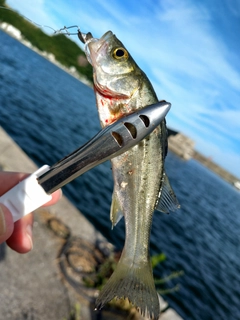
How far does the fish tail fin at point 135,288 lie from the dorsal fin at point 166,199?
0.55 metres

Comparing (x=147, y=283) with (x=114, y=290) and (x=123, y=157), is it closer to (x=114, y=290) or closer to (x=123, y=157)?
(x=114, y=290)

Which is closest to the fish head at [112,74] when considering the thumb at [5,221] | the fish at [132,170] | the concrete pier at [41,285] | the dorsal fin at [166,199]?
the fish at [132,170]

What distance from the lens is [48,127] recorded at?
90.7 feet

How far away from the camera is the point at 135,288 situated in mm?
2377

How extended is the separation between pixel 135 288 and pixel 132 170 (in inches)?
40.0

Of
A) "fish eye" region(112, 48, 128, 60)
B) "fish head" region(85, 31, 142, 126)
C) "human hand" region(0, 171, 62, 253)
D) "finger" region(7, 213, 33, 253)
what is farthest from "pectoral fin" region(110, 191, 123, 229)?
"finger" region(7, 213, 33, 253)

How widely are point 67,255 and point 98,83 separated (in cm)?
578

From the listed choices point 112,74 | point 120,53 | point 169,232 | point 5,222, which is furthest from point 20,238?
point 169,232

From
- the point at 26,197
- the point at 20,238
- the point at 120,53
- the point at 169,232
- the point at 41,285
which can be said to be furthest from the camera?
the point at 169,232

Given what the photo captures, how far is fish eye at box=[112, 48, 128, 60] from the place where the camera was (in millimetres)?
2488

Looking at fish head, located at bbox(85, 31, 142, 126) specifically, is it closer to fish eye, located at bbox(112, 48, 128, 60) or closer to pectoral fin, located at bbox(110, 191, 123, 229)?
fish eye, located at bbox(112, 48, 128, 60)

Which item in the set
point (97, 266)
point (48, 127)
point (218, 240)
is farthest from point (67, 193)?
point (218, 240)

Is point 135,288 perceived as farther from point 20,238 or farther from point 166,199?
point 20,238

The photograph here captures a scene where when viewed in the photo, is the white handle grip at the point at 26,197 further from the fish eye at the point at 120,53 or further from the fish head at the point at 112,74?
the fish eye at the point at 120,53
